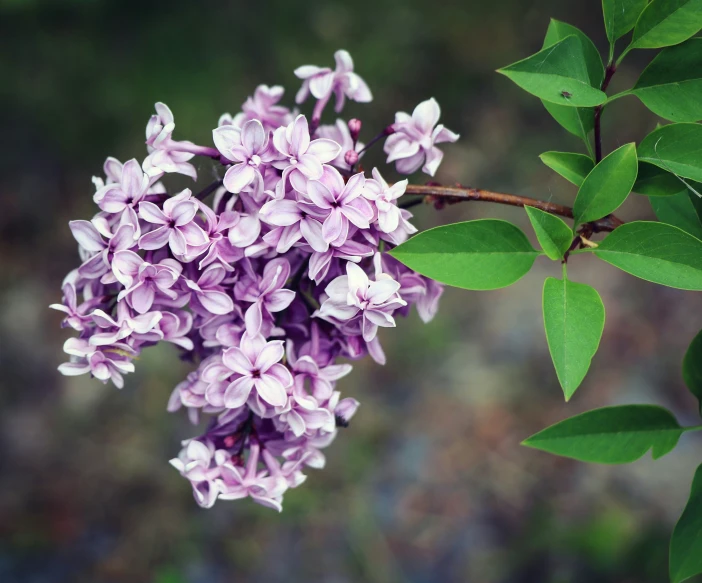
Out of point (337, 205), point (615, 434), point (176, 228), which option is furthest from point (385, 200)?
point (615, 434)

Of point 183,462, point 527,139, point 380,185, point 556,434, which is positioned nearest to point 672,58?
point 380,185

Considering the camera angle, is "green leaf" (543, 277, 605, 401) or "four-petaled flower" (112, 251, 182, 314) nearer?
"green leaf" (543, 277, 605, 401)

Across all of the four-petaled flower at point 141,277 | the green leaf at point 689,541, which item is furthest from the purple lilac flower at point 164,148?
the green leaf at point 689,541

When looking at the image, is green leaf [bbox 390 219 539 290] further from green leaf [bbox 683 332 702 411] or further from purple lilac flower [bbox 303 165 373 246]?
green leaf [bbox 683 332 702 411]

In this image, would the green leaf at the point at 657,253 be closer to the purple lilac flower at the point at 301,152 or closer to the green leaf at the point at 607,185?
the green leaf at the point at 607,185

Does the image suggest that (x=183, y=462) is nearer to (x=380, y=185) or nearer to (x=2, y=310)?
(x=380, y=185)

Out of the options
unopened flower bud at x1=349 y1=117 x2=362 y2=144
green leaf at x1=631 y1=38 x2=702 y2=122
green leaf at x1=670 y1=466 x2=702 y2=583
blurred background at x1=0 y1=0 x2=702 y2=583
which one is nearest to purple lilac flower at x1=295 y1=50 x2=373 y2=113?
unopened flower bud at x1=349 y1=117 x2=362 y2=144
